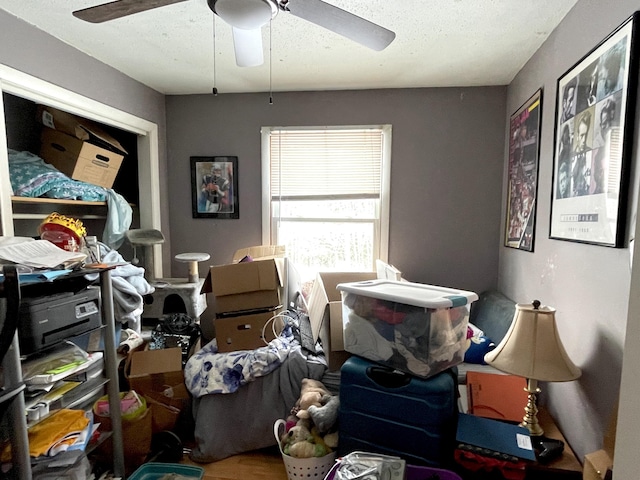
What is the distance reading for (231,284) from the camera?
7.20 feet

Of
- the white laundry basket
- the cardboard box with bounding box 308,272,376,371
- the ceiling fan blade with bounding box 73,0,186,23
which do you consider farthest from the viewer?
the cardboard box with bounding box 308,272,376,371

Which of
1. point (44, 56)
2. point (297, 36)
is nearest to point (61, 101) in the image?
Result: point (44, 56)

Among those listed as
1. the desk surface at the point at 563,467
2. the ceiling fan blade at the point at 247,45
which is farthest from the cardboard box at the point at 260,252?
the desk surface at the point at 563,467

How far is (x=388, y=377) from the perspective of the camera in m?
1.55

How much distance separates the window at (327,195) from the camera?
9.24 ft

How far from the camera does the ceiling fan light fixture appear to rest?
1.20 meters

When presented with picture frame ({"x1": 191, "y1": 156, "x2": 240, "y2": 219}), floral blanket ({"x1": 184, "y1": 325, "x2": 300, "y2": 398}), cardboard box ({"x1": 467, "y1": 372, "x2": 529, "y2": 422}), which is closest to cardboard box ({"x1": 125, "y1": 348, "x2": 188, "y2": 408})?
floral blanket ({"x1": 184, "y1": 325, "x2": 300, "y2": 398})

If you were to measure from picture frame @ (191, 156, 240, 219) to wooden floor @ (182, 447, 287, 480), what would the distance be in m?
1.80

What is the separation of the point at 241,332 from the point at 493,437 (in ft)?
4.87

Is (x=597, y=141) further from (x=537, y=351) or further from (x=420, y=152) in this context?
(x=420, y=152)

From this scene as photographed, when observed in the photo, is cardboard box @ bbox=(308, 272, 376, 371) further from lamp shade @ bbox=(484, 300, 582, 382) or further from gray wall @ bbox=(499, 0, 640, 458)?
gray wall @ bbox=(499, 0, 640, 458)

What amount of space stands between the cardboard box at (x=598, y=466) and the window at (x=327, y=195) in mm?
1854

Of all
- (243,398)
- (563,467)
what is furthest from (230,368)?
(563,467)

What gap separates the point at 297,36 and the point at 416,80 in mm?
1086
